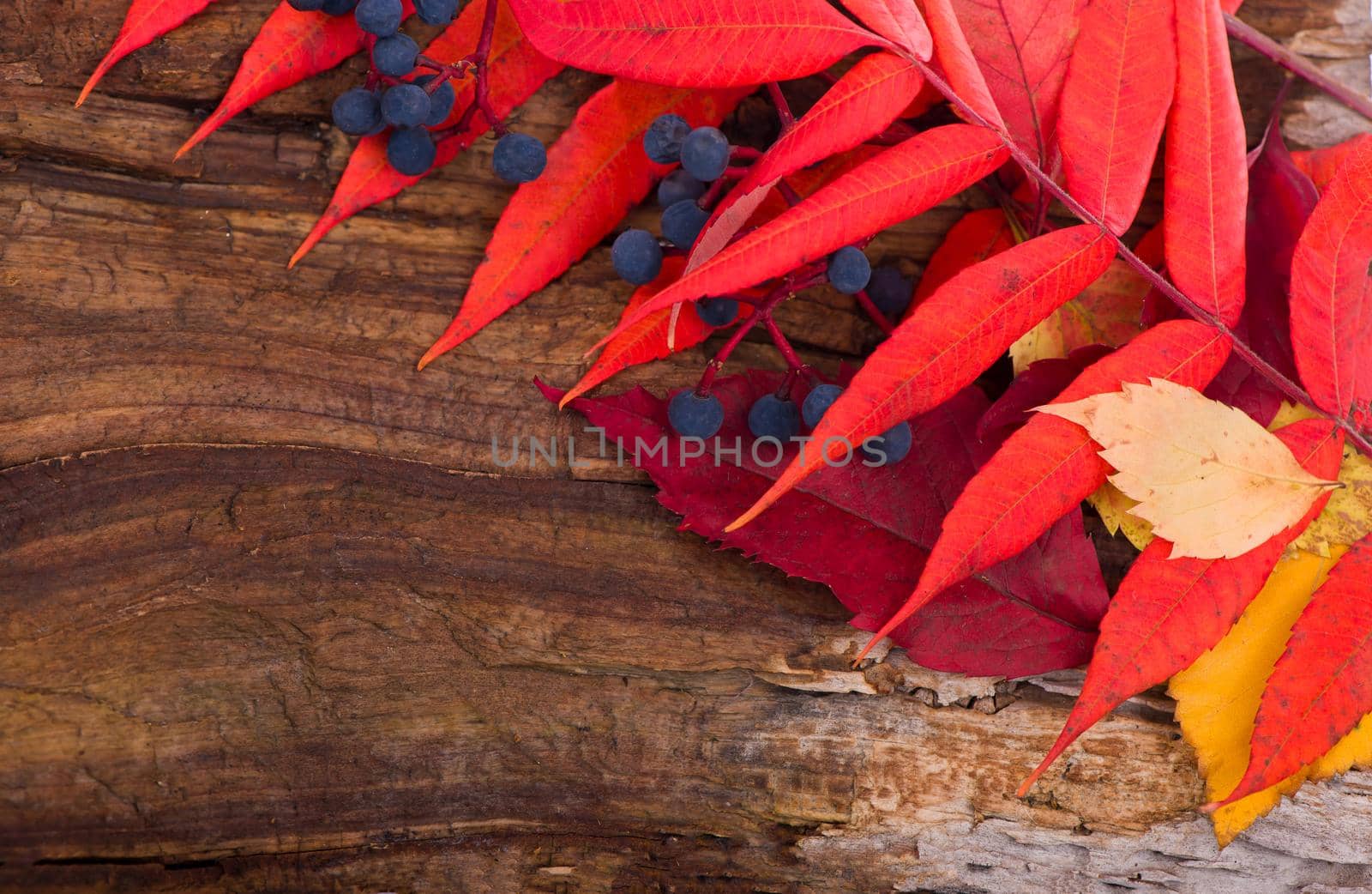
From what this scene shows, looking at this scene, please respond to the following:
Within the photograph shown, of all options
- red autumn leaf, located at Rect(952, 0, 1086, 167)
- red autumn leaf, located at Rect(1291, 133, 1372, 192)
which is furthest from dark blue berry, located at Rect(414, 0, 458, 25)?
red autumn leaf, located at Rect(1291, 133, 1372, 192)

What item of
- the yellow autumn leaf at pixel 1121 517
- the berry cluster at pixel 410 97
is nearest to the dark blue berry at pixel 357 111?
the berry cluster at pixel 410 97

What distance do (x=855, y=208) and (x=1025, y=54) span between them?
0.29 m

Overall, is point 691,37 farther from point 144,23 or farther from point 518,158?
point 144,23

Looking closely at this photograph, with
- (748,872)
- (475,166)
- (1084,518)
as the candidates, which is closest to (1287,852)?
(1084,518)

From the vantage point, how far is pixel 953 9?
0.86m

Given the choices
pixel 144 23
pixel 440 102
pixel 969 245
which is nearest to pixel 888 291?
pixel 969 245

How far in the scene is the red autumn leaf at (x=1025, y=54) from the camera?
85cm

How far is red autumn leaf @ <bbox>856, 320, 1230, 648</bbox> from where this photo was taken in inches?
27.8

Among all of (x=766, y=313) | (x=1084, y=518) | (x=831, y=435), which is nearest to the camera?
(x=831, y=435)

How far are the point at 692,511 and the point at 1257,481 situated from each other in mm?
447

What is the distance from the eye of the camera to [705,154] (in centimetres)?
78

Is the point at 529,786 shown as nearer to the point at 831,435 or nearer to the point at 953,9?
the point at 831,435

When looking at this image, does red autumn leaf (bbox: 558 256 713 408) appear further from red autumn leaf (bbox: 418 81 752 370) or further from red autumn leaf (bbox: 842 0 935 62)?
red autumn leaf (bbox: 842 0 935 62)

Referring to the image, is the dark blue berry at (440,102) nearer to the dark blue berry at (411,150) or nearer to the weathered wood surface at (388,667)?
the dark blue berry at (411,150)
